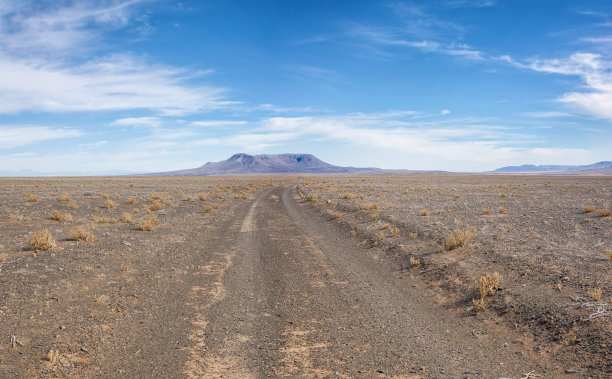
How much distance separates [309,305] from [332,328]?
49.1 inches

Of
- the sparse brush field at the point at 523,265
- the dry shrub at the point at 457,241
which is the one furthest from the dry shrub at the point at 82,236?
the dry shrub at the point at 457,241

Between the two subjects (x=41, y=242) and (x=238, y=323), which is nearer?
(x=238, y=323)

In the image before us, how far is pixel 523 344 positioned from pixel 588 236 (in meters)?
10.5

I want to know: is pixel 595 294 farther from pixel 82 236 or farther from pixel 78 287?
pixel 82 236

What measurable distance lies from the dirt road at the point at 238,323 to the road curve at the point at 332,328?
0.03m

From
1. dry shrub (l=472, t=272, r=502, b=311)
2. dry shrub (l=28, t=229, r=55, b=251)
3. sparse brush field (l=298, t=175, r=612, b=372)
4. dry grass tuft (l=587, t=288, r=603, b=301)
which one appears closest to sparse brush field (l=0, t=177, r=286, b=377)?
dry shrub (l=28, t=229, r=55, b=251)

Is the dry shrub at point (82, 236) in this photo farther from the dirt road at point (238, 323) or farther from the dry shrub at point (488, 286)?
the dry shrub at point (488, 286)

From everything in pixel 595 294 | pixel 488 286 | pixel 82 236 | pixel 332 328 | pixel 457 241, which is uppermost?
pixel 82 236

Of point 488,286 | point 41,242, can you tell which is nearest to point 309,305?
point 488,286

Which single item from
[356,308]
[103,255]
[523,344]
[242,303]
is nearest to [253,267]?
[242,303]

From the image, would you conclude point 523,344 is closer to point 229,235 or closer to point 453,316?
point 453,316

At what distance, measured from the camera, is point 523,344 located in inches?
247

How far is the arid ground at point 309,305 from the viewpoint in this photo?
5586 millimetres

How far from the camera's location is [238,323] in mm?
6961
